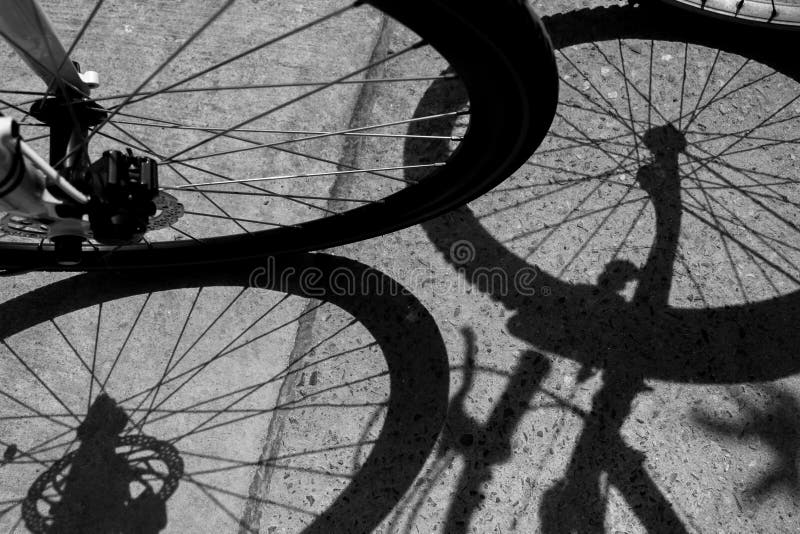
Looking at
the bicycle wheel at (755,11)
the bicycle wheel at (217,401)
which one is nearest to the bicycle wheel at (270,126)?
the bicycle wheel at (217,401)

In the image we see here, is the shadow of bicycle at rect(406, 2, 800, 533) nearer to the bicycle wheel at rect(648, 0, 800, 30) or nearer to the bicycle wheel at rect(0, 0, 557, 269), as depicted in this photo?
the bicycle wheel at rect(648, 0, 800, 30)

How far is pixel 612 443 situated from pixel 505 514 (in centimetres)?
35

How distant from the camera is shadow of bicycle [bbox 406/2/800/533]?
2.01m

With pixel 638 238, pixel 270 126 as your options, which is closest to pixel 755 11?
pixel 638 238

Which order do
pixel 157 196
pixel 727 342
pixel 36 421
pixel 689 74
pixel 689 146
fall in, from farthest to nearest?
pixel 689 74, pixel 689 146, pixel 727 342, pixel 36 421, pixel 157 196

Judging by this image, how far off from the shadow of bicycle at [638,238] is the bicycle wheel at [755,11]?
0.29 feet

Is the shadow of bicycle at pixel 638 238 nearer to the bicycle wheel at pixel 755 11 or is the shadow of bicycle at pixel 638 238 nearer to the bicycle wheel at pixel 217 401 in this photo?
the bicycle wheel at pixel 755 11

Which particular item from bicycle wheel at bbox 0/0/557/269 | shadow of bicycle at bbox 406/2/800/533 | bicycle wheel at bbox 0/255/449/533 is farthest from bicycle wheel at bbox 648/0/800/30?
bicycle wheel at bbox 0/255/449/533

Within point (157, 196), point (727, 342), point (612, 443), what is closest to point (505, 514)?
point (612, 443)

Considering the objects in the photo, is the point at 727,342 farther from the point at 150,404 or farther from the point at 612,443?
the point at 150,404

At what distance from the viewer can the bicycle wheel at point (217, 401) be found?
1.90 m

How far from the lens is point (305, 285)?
2234mm

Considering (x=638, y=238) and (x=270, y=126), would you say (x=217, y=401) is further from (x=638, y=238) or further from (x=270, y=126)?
(x=638, y=238)

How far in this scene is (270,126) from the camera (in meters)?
2.52
